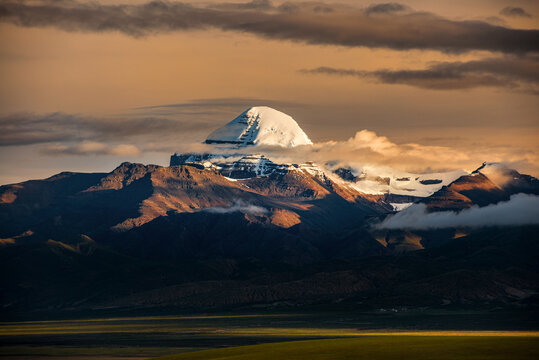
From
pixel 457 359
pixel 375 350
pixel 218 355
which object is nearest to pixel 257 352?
pixel 218 355

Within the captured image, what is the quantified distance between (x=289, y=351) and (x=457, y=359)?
3431cm

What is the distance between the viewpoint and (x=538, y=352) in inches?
4656

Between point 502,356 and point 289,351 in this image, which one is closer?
point 502,356

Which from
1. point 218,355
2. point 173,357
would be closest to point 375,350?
point 218,355

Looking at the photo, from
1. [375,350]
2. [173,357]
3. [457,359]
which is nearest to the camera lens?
[457,359]

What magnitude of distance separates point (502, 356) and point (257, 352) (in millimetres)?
44367

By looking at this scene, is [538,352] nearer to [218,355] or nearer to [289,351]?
[289,351]

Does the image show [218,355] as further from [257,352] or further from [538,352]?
[538,352]

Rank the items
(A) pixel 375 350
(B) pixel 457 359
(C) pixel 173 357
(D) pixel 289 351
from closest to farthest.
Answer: (B) pixel 457 359 → (A) pixel 375 350 → (D) pixel 289 351 → (C) pixel 173 357

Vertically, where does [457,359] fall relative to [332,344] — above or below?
above

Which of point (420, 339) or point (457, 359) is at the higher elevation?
point (457, 359)

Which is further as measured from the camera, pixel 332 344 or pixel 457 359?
pixel 332 344

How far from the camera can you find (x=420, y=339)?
150 meters

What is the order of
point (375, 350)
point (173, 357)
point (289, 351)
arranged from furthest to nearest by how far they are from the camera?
point (173, 357) < point (289, 351) < point (375, 350)
